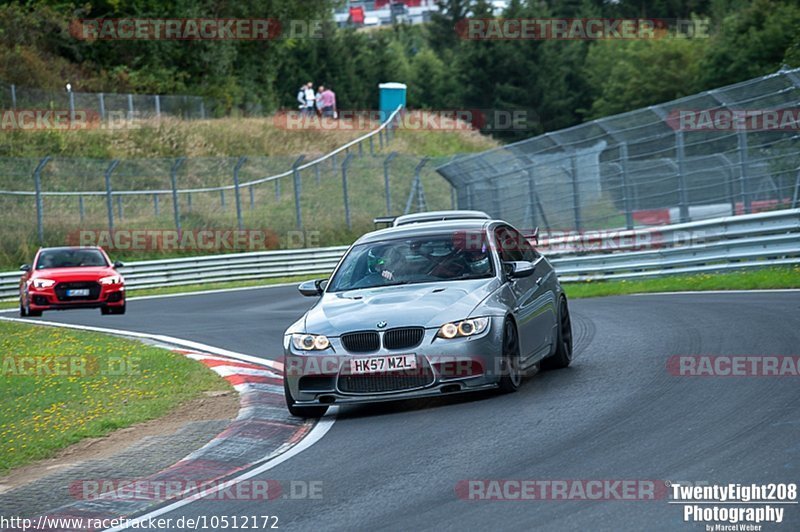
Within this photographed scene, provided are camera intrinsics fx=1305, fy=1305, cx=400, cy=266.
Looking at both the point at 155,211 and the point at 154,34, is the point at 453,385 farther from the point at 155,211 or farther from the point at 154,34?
the point at 154,34

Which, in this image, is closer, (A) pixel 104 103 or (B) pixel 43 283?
(B) pixel 43 283

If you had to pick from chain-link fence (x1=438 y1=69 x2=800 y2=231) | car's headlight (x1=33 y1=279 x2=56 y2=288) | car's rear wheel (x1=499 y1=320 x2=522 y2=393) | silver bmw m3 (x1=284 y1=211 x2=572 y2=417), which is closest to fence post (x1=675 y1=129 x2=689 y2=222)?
chain-link fence (x1=438 y1=69 x2=800 y2=231)

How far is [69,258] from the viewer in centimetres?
2458

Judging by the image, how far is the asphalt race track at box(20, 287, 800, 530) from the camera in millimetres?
6543

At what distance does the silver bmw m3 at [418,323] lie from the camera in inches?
386

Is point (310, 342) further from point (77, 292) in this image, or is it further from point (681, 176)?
point (77, 292)

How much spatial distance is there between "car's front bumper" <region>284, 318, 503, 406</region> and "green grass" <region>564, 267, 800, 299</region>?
9.69 meters

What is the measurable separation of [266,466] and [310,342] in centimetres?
185

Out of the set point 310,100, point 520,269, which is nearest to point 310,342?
point 520,269

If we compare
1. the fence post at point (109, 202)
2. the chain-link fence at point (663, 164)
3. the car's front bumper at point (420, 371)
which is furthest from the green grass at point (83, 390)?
the fence post at point (109, 202)

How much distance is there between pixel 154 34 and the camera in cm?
5897

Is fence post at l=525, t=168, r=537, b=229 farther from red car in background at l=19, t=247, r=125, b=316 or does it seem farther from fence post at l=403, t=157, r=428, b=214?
red car in background at l=19, t=247, r=125, b=316

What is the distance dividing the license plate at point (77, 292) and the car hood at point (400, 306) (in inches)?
529

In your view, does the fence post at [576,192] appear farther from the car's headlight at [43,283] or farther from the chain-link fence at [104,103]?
the chain-link fence at [104,103]
